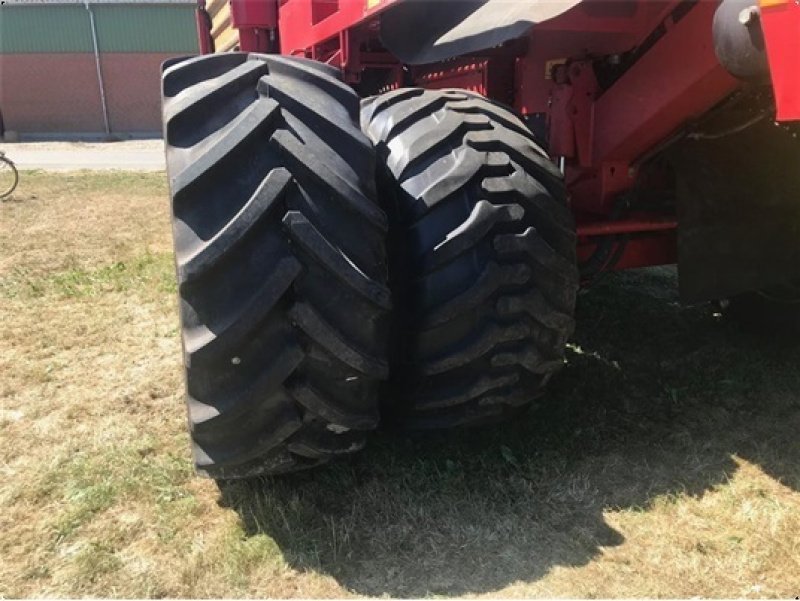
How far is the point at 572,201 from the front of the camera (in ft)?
9.40

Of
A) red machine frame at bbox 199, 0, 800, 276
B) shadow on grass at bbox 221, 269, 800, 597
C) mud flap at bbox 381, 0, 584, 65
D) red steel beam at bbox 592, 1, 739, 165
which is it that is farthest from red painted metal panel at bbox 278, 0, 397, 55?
shadow on grass at bbox 221, 269, 800, 597

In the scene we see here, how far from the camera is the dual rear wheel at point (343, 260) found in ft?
5.95

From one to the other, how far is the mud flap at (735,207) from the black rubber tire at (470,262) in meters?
0.82

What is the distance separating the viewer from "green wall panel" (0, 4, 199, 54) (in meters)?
25.2

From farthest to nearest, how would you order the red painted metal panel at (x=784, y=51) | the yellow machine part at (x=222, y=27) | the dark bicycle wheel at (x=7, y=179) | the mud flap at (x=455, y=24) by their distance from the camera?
1. the dark bicycle wheel at (x=7, y=179)
2. the yellow machine part at (x=222, y=27)
3. the mud flap at (x=455, y=24)
4. the red painted metal panel at (x=784, y=51)

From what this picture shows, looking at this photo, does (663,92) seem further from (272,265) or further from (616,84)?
(272,265)

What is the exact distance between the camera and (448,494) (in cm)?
237

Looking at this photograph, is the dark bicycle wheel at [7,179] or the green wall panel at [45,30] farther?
the green wall panel at [45,30]

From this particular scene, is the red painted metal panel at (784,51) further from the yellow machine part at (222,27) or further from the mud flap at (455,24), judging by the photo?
the yellow machine part at (222,27)

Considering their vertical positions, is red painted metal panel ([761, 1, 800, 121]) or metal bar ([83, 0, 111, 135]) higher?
red painted metal panel ([761, 1, 800, 121])

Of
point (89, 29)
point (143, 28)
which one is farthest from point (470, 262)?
point (89, 29)

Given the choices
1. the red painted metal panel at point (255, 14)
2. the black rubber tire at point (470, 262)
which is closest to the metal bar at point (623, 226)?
the black rubber tire at point (470, 262)

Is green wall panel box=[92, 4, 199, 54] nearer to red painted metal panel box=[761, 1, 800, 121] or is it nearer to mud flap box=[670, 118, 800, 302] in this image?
mud flap box=[670, 118, 800, 302]

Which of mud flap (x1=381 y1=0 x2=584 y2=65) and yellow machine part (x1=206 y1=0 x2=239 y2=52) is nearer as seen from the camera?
mud flap (x1=381 y1=0 x2=584 y2=65)
